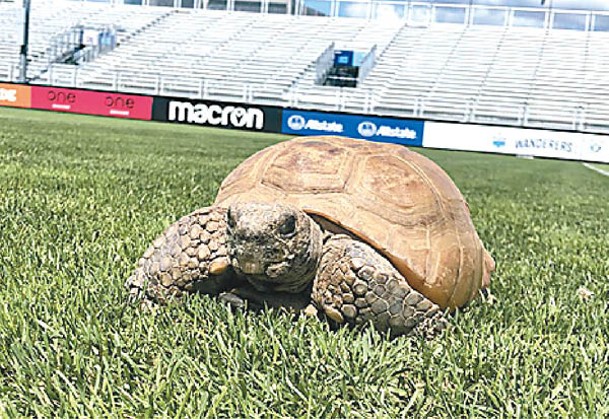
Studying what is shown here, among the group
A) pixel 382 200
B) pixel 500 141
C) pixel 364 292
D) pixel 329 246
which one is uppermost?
pixel 382 200

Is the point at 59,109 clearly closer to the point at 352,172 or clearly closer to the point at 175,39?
the point at 175,39

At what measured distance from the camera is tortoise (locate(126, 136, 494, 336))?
7.39 ft

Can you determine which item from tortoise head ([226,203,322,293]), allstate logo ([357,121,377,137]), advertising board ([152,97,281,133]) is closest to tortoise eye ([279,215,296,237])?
tortoise head ([226,203,322,293])

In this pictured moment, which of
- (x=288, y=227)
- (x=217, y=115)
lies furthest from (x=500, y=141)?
(x=288, y=227)

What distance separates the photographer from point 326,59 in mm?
27734

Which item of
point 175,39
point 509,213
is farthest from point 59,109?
point 509,213

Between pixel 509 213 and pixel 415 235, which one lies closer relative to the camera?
pixel 415 235

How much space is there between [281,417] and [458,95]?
24649 millimetres

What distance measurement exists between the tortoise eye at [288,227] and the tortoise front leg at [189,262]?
257 mm

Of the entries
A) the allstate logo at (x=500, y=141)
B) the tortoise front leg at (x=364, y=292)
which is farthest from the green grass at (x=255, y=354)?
the allstate logo at (x=500, y=141)

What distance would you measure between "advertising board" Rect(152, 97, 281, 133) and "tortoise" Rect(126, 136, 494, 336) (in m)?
16.1

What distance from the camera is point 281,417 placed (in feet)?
5.91

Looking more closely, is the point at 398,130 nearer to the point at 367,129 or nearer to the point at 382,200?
the point at 367,129

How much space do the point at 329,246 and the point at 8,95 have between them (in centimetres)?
2035
